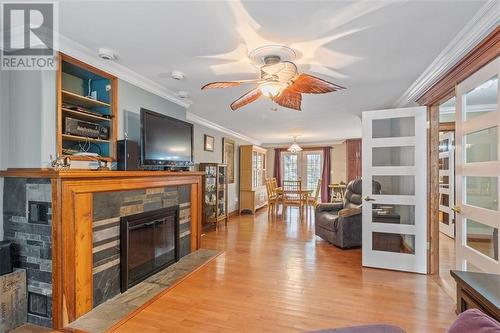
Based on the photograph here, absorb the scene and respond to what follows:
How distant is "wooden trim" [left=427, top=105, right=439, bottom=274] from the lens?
10.4 feet

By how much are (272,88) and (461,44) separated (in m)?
1.55

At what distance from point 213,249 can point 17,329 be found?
237cm

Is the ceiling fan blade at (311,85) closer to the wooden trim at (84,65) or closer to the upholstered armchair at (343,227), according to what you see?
the wooden trim at (84,65)

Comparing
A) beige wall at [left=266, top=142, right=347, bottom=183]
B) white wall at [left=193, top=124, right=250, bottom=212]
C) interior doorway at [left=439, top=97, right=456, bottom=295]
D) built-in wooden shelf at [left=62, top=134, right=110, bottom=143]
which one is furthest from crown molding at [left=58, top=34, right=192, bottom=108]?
beige wall at [left=266, top=142, right=347, bottom=183]

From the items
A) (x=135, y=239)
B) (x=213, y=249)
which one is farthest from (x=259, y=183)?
(x=135, y=239)

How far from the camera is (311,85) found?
90.5 inches

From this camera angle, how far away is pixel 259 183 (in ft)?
26.9

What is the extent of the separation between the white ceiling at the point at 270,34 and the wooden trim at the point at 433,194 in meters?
0.69

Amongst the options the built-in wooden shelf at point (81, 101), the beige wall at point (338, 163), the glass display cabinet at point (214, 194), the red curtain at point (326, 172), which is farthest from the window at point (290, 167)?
the built-in wooden shelf at point (81, 101)

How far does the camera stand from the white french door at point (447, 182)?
473cm

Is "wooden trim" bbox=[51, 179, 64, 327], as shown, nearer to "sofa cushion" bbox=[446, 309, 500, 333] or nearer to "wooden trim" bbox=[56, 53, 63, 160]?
"wooden trim" bbox=[56, 53, 63, 160]

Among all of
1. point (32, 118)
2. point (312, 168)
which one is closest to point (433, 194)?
point (32, 118)

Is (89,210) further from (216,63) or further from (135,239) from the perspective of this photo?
(216,63)

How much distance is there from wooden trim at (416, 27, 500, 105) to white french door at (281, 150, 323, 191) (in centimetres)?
604
